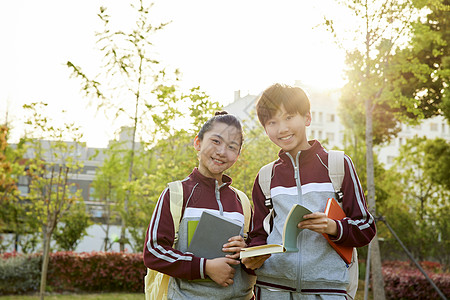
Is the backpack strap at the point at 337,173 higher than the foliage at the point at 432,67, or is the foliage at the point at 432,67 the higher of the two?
the foliage at the point at 432,67

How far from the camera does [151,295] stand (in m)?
2.23

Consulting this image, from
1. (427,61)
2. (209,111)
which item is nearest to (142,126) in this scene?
(209,111)

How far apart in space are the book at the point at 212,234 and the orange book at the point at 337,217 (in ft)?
1.42

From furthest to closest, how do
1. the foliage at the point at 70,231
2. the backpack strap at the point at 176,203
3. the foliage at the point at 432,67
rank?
1. the foliage at the point at 70,231
2. the foliage at the point at 432,67
3. the backpack strap at the point at 176,203

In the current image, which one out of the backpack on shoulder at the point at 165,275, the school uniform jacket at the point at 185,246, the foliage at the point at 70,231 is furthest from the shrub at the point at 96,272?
the school uniform jacket at the point at 185,246

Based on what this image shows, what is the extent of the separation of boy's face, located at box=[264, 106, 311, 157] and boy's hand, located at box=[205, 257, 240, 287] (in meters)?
0.56

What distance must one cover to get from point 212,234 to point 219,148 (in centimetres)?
41

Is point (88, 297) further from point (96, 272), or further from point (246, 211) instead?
point (246, 211)

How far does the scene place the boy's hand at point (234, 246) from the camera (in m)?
2.09

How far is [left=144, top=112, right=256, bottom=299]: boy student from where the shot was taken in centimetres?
207

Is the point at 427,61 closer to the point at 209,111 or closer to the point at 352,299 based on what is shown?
the point at 209,111

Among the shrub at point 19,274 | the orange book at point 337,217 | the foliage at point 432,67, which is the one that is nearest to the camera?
the orange book at point 337,217

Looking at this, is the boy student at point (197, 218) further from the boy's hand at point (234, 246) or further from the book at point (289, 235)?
the book at point (289, 235)

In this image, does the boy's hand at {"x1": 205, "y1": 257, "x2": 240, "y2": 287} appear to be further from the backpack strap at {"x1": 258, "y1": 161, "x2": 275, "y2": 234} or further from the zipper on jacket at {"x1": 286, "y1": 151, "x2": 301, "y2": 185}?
the zipper on jacket at {"x1": 286, "y1": 151, "x2": 301, "y2": 185}
